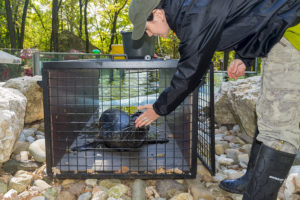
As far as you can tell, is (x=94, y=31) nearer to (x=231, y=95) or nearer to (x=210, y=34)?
(x=231, y=95)

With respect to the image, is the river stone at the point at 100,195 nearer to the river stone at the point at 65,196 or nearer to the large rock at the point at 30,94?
the river stone at the point at 65,196

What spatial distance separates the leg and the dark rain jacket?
5.6 inches

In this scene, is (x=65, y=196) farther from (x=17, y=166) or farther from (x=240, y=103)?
(x=240, y=103)

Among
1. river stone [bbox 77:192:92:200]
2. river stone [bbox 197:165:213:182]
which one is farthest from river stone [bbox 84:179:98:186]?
river stone [bbox 197:165:213:182]

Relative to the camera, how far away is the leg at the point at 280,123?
150 centimetres

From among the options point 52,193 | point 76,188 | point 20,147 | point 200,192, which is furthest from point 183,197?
→ point 20,147

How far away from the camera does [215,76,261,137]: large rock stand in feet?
10.5

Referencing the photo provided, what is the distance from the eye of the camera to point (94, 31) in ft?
104

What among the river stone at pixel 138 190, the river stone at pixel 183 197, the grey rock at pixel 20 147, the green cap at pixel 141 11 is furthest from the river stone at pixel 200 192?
the grey rock at pixel 20 147

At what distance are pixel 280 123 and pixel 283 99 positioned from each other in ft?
0.45

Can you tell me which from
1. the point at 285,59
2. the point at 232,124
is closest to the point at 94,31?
the point at 232,124

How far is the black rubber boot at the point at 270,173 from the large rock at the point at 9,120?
2066 mm

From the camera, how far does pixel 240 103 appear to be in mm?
3363

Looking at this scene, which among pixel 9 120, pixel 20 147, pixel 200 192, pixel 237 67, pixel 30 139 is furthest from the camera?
pixel 30 139
